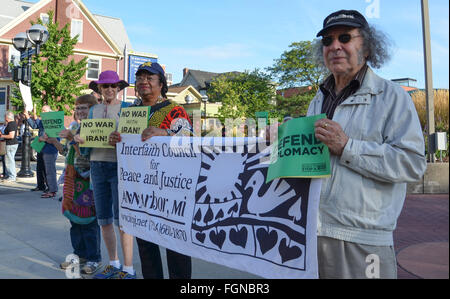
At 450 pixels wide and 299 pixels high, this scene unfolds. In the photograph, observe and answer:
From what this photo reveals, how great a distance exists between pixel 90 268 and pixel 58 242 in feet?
4.62

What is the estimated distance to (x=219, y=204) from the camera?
265 centimetres

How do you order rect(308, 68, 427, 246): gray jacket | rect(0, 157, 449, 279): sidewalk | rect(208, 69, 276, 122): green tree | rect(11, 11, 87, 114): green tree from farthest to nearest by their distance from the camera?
rect(208, 69, 276, 122): green tree
rect(11, 11, 87, 114): green tree
rect(0, 157, 449, 279): sidewalk
rect(308, 68, 427, 246): gray jacket

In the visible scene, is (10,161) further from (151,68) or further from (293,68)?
(293,68)

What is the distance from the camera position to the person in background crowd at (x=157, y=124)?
3.16m

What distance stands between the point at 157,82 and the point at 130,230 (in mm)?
1335

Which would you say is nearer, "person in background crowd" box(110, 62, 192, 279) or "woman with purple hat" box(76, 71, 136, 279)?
"person in background crowd" box(110, 62, 192, 279)

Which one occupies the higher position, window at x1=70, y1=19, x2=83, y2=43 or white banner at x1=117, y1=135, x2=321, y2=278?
window at x1=70, y1=19, x2=83, y2=43

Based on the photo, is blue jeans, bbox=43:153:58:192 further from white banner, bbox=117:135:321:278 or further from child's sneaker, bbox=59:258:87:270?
white banner, bbox=117:135:321:278

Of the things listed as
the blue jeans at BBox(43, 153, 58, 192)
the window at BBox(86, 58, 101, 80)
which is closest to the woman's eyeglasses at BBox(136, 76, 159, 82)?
the blue jeans at BBox(43, 153, 58, 192)

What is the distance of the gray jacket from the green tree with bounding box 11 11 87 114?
28.4 meters

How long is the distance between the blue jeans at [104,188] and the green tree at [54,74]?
85.3 feet

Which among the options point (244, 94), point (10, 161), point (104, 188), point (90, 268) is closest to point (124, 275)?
point (90, 268)

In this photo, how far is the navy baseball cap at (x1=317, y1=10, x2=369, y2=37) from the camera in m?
1.97
